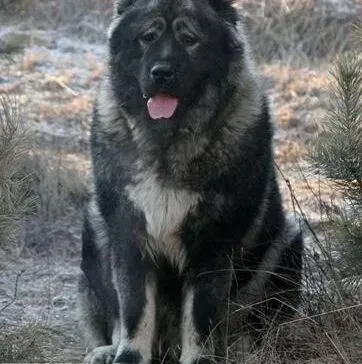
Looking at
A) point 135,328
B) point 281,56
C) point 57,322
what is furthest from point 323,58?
point 135,328

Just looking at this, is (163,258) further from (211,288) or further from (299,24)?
(299,24)

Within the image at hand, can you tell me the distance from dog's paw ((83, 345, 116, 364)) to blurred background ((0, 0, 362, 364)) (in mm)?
180

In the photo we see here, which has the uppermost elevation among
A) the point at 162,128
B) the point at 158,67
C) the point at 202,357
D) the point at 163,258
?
the point at 158,67

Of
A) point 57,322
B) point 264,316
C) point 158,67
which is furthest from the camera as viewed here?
point 57,322

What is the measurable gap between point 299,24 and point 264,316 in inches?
297

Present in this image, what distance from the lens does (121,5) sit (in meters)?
5.17

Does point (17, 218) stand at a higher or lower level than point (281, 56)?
higher

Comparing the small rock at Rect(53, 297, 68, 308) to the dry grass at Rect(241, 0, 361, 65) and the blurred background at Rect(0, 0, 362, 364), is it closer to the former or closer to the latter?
the blurred background at Rect(0, 0, 362, 364)

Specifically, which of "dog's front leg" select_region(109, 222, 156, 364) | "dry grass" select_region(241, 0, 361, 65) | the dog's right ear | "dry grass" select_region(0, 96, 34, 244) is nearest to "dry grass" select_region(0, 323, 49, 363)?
"dog's front leg" select_region(109, 222, 156, 364)

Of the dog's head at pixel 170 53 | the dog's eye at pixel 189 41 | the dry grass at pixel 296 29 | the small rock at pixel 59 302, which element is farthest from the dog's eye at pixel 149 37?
the dry grass at pixel 296 29

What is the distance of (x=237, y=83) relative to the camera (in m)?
5.16

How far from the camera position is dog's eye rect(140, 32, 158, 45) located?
4918mm

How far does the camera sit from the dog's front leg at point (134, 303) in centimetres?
500

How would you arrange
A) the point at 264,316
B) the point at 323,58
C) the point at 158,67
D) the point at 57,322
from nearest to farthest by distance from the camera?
1. the point at 158,67
2. the point at 264,316
3. the point at 57,322
4. the point at 323,58
